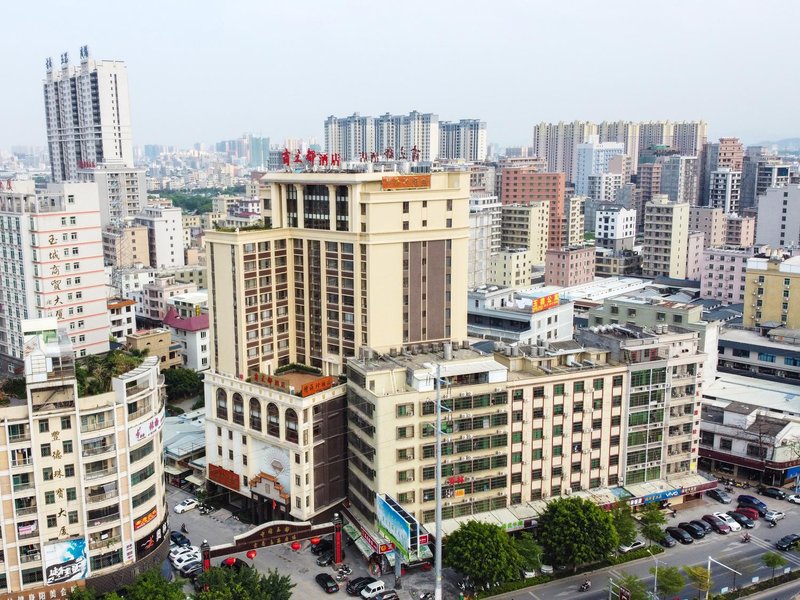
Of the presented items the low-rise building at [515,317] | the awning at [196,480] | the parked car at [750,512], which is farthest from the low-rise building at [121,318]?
the parked car at [750,512]

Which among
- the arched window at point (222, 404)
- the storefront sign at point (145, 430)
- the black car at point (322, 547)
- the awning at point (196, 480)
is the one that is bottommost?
the black car at point (322, 547)

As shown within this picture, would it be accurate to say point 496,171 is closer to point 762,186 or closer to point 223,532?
point 762,186

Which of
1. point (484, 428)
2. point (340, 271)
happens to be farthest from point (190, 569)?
point (340, 271)

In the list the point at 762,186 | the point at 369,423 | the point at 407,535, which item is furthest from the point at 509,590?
the point at 762,186

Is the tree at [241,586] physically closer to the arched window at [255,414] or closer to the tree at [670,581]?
the arched window at [255,414]

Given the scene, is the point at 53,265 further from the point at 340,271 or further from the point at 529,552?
the point at 529,552

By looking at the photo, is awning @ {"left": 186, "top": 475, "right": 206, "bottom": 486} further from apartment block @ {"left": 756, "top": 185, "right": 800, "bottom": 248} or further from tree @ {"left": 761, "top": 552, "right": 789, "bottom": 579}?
apartment block @ {"left": 756, "top": 185, "right": 800, "bottom": 248}
